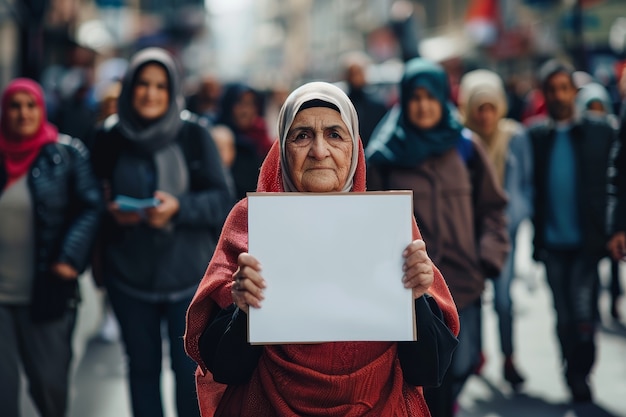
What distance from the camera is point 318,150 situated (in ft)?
9.03

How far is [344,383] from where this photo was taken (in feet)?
8.81

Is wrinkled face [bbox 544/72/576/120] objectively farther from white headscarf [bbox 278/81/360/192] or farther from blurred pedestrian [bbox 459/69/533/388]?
white headscarf [bbox 278/81/360/192]

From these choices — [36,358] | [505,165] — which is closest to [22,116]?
[36,358]

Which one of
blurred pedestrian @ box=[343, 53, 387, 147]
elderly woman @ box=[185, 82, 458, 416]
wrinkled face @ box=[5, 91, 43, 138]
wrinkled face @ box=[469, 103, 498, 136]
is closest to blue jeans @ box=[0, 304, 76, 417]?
wrinkled face @ box=[5, 91, 43, 138]

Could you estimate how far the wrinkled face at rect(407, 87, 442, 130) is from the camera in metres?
5.26

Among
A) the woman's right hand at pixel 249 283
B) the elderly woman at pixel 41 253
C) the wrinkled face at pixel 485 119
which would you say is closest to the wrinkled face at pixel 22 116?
the elderly woman at pixel 41 253

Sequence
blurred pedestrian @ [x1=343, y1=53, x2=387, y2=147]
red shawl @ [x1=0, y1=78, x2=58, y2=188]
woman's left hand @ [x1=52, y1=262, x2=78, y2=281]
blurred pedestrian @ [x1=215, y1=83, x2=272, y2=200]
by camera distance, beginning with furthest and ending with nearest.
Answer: blurred pedestrian @ [x1=343, y1=53, x2=387, y2=147]
blurred pedestrian @ [x1=215, y1=83, x2=272, y2=200]
red shawl @ [x1=0, y1=78, x2=58, y2=188]
woman's left hand @ [x1=52, y1=262, x2=78, y2=281]

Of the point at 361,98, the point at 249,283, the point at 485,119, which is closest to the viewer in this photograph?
the point at 249,283

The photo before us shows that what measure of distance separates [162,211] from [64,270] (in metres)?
0.61

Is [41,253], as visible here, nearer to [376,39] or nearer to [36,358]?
[36,358]

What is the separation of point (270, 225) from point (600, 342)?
20.5 feet

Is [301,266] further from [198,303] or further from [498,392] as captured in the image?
[498,392]

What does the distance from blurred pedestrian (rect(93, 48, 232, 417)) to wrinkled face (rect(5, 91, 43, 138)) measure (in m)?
0.37

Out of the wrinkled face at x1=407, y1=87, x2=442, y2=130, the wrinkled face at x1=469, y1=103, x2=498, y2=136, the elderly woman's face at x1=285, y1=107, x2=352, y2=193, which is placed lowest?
the elderly woman's face at x1=285, y1=107, x2=352, y2=193
